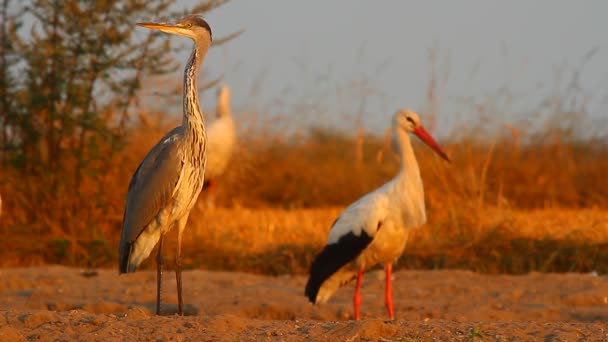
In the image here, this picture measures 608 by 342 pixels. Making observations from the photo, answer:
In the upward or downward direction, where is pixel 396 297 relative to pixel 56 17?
downward

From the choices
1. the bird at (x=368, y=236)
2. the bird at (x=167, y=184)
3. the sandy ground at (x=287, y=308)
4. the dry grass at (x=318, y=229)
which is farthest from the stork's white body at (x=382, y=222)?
the dry grass at (x=318, y=229)

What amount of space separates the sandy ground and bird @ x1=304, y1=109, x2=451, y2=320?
0.73 ft

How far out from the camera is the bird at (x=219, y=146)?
12062 mm

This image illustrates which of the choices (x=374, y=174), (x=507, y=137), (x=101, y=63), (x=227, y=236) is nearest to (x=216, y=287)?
(x=227, y=236)

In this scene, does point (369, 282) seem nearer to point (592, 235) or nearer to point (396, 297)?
point (396, 297)

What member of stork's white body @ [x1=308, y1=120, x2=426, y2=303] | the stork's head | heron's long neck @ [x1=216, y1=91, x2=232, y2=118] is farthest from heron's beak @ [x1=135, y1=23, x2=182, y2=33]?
heron's long neck @ [x1=216, y1=91, x2=232, y2=118]

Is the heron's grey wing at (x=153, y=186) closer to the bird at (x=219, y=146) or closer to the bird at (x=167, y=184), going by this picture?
the bird at (x=167, y=184)

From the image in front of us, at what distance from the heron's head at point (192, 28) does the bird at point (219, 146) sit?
5.39 metres

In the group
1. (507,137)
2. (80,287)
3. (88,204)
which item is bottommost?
(80,287)

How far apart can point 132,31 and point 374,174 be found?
366 cm

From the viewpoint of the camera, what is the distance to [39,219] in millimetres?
9492

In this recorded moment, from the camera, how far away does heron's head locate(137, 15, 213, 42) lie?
6281 mm

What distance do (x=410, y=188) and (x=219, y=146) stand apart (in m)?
5.17

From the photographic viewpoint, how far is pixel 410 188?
287 inches
